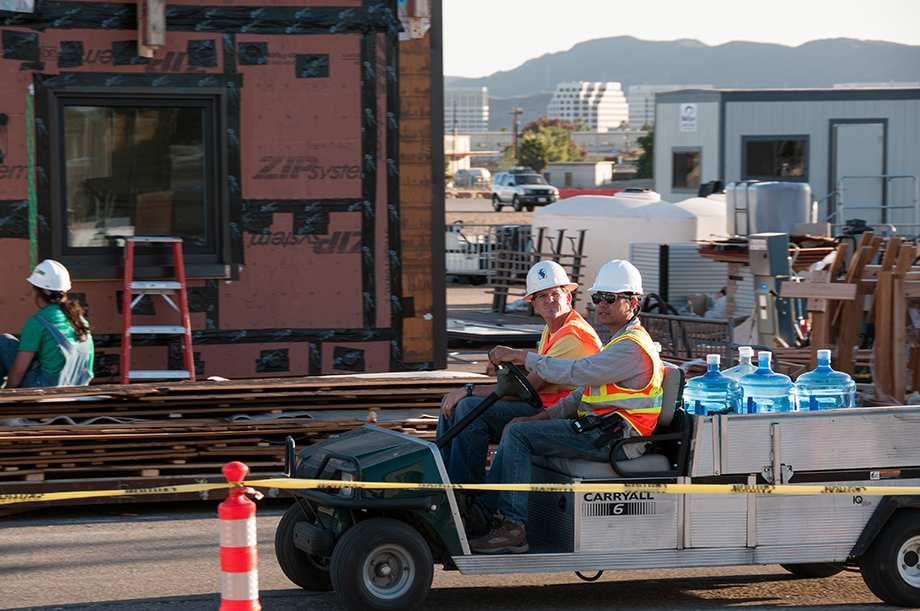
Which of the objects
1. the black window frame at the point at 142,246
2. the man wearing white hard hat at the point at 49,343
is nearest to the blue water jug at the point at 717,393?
the man wearing white hard hat at the point at 49,343

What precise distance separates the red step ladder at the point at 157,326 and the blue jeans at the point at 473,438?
14.0ft

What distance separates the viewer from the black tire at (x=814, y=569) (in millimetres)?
6221

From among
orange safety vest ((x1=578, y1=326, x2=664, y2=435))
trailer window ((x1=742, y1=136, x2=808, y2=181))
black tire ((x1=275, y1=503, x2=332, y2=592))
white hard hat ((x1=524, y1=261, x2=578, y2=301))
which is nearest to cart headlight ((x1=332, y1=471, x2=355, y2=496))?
black tire ((x1=275, y1=503, x2=332, y2=592))

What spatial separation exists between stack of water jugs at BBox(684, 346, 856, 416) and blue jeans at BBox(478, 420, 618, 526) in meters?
0.84

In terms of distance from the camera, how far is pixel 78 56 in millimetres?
9492

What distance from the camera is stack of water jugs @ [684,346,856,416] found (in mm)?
5977

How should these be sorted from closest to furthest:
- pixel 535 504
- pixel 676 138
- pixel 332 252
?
pixel 535 504 → pixel 332 252 → pixel 676 138

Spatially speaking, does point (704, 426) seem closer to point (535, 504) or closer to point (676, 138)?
point (535, 504)

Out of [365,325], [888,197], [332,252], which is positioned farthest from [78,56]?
[888,197]

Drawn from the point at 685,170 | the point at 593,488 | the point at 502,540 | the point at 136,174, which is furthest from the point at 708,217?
the point at 502,540

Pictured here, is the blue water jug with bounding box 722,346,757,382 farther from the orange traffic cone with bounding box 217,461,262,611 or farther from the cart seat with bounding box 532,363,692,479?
the orange traffic cone with bounding box 217,461,262,611

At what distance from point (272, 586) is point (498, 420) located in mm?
1581

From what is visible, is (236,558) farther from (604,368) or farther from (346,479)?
(604,368)

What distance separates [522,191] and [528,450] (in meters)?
53.9
